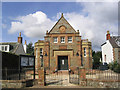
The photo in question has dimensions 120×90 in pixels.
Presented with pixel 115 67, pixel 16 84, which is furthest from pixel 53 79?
pixel 115 67

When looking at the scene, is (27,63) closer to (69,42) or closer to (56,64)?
(56,64)

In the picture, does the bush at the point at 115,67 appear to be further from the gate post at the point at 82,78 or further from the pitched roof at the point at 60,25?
the gate post at the point at 82,78

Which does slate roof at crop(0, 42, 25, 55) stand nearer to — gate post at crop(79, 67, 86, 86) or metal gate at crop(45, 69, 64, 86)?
metal gate at crop(45, 69, 64, 86)

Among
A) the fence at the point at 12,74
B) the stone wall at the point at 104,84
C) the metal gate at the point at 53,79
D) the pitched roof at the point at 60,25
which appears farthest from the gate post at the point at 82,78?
the pitched roof at the point at 60,25

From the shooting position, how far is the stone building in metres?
22.3

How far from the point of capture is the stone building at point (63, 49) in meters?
22.3

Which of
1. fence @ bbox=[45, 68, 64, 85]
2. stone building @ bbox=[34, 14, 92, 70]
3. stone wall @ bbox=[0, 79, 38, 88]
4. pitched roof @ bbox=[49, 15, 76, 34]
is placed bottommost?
fence @ bbox=[45, 68, 64, 85]

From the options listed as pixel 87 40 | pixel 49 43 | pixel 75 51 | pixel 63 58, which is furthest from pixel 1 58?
pixel 87 40

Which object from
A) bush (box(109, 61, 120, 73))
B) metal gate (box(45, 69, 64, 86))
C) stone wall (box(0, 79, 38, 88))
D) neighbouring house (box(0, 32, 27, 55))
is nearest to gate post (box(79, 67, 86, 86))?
metal gate (box(45, 69, 64, 86))

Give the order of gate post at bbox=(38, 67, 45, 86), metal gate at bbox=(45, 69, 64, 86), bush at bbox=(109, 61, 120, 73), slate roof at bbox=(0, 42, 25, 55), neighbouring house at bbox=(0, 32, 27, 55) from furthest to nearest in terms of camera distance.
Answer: slate roof at bbox=(0, 42, 25, 55) → neighbouring house at bbox=(0, 32, 27, 55) → bush at bbox=(109, 61, 120, 73) → metal gate at bbox=(45, 69, 64, 86) → gate post at bbox=(38, 67, 45, 86)

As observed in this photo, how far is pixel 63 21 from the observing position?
23.7m

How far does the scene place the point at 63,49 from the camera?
22.6 metres

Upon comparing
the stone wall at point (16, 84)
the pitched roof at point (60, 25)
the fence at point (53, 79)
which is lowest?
the fence at point (53, 79)

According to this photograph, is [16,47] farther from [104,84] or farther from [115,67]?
[104,84]
